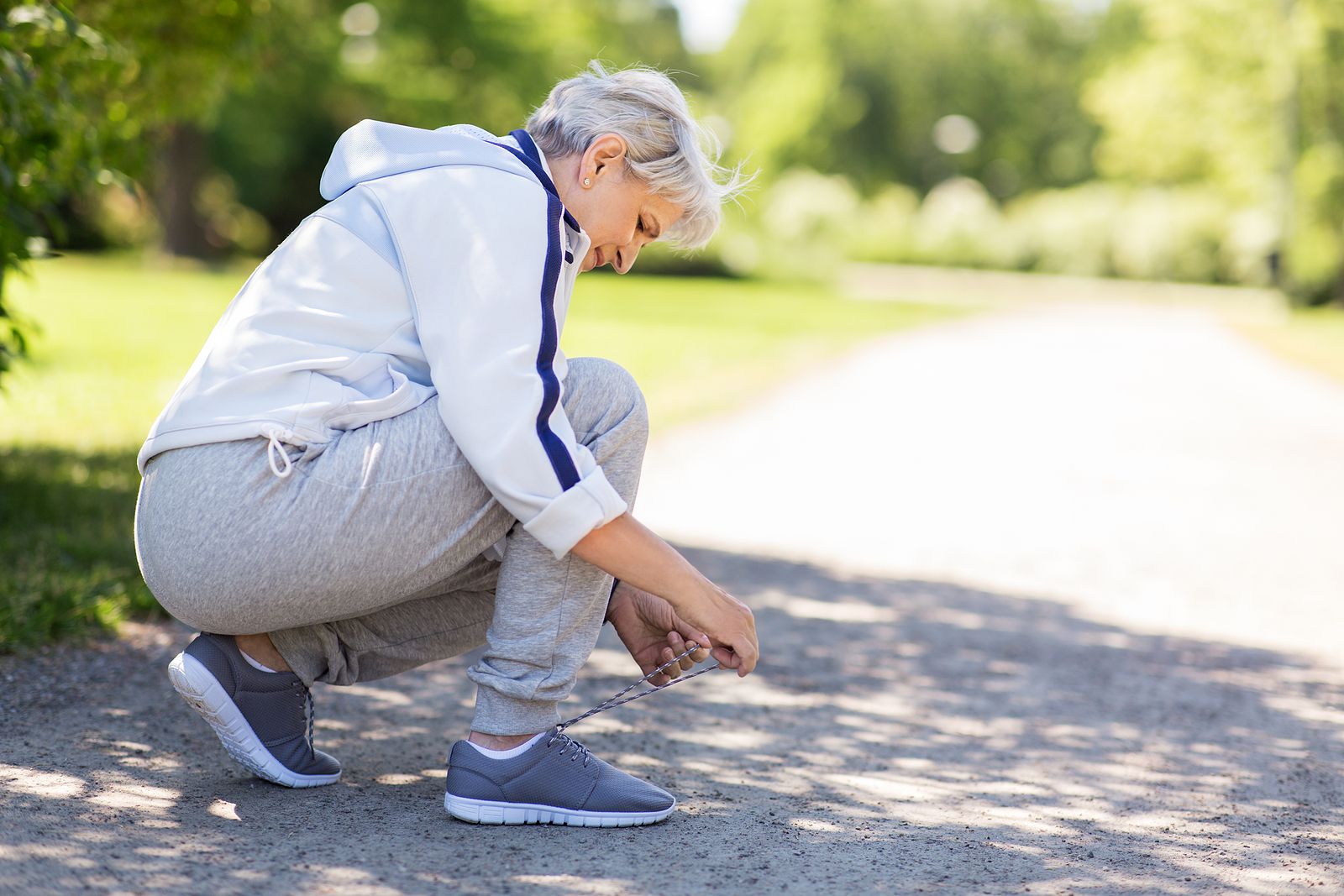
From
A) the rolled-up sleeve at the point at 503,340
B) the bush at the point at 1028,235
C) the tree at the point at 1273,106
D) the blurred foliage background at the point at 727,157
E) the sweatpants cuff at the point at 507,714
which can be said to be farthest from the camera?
the bush at the point at 1028,235

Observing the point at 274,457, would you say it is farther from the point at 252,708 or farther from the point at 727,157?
the point at 727,157

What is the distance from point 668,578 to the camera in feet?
7.80

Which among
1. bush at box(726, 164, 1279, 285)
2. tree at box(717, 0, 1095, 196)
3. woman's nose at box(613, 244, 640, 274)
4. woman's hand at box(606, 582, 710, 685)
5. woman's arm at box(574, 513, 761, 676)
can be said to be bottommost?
woman's hand at box(606, 582, 710, 685)

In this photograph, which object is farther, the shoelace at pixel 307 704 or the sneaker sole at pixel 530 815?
the shoelace at pixel 307 704

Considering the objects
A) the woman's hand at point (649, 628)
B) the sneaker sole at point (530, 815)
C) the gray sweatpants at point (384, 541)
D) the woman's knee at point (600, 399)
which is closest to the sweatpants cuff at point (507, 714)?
the gray sweatpants at point (384, 541)

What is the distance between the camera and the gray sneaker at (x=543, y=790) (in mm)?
2525

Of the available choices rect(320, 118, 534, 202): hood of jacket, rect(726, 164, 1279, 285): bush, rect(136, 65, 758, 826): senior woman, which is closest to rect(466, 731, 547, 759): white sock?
rect(136, 65, 758, 826): senior woman

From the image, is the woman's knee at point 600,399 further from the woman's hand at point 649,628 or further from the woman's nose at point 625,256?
the woman's hand at point 649,628

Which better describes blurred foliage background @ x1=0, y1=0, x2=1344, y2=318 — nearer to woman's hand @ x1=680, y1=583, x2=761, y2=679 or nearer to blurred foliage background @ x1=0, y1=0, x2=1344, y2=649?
blurred foliage background @ x1=0, y1=0, x2=1344, y2=649

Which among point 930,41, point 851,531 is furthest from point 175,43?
point 930,41

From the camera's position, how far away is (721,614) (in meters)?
2.44

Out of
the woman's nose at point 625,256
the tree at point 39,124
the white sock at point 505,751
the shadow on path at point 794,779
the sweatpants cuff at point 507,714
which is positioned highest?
the tree at point 39,124

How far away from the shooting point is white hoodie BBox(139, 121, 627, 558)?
7.48 feet

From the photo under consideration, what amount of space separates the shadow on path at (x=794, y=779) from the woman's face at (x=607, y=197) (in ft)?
3.74
